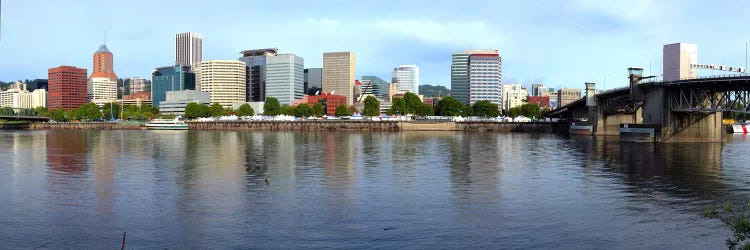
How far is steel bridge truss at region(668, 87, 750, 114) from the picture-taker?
327ft

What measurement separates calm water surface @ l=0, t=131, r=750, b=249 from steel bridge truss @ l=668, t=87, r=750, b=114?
43.6m

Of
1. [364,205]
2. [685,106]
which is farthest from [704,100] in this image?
[364,205]

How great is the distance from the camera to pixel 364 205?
36.5 metres

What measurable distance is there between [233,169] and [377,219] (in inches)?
1170

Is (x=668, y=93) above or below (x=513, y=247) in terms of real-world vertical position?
above

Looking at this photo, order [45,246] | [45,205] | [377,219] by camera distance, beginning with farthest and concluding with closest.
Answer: [45,205] → [377,219] → [45,246]

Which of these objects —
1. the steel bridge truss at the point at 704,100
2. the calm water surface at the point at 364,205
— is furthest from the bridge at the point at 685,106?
the calm water surface at the point at 364,205

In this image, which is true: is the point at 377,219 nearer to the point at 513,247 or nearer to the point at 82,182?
the point at 513,247

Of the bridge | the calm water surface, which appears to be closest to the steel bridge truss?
the bridge

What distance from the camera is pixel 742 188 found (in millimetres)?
45594

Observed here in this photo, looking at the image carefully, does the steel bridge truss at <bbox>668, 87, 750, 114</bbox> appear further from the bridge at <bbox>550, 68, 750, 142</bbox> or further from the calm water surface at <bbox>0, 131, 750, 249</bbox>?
the calm water surface at <bbox>0, 131, 750, 249</bbox>

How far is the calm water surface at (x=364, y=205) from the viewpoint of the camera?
91.5ft

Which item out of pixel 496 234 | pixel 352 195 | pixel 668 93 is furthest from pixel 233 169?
pixel 668 93

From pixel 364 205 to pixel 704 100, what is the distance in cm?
9210
